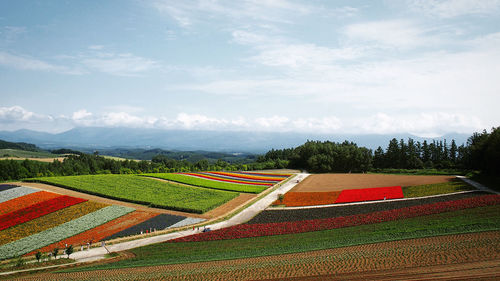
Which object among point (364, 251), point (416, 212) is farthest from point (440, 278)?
point (416, 212)

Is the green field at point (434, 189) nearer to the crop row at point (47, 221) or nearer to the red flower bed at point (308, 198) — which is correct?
the red flower bed at point (308, 198)

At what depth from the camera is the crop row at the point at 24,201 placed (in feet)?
105

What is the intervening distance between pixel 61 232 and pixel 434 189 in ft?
135

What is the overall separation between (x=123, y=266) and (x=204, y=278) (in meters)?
6.59

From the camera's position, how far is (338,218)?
28531mm

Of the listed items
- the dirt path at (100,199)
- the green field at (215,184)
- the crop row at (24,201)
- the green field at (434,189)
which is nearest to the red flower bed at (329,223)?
the dirt path at (100,199)

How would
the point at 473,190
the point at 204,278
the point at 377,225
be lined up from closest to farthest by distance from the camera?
the point at 204,278 < the point at 377,225 < the point at 473,190

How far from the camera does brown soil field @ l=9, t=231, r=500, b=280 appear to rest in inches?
505

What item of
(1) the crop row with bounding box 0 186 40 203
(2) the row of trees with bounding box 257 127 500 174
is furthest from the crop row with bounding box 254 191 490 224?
(2) the row of trees with bounding box 257 127 500 174

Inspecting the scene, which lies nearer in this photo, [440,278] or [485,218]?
[440,278]

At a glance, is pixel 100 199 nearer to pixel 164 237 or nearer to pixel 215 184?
pixel 164 237

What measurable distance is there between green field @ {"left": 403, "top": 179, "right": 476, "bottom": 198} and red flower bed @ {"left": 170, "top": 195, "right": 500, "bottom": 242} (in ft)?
30.5

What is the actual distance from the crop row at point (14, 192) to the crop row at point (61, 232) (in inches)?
433

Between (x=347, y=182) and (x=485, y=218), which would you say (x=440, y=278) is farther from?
(x=347, y=182)
